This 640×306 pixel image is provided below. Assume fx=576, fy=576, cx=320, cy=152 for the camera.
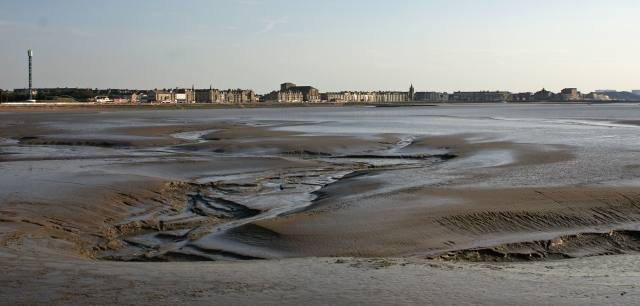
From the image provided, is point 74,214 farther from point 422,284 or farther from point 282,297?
point 422,284

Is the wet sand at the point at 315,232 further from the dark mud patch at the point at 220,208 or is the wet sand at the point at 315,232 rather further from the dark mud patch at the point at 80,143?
the dark mud patch at the point at 80,143

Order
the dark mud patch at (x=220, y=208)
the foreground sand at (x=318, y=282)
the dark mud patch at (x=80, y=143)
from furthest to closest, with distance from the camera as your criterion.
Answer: the dark mud patch at (x=80, y=143) < the dark mud patch at (x=220, y=208) < the foreground sand at (x=318, y=282)

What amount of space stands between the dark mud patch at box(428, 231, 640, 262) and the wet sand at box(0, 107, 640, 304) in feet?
0.11

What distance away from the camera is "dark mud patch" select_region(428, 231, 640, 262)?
28.7 ft

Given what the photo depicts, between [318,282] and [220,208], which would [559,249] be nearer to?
[318,282]

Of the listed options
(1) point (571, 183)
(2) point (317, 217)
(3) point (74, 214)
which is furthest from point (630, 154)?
(3) point (74, 214)

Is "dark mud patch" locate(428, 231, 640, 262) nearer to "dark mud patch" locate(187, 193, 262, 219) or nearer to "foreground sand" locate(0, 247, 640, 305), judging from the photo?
"foreground sand" locate(0, 247, 640, 305)

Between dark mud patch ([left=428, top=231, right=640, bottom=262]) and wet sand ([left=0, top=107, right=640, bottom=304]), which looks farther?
dark mud patch ([left=428, top=231, right=640, bottom=262])

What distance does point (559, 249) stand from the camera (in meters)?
9.20

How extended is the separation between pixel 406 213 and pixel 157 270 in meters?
5.32

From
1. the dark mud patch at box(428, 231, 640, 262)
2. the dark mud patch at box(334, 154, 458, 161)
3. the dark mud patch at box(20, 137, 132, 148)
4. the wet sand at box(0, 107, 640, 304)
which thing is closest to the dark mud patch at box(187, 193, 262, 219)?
the wet sand at box(0, 107, 640, 304)

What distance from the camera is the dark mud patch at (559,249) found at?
8.75 metres

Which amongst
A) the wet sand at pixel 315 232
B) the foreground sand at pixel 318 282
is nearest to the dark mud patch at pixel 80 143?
the wet sand at pixel 315 232

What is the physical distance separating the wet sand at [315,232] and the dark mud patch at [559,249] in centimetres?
3
